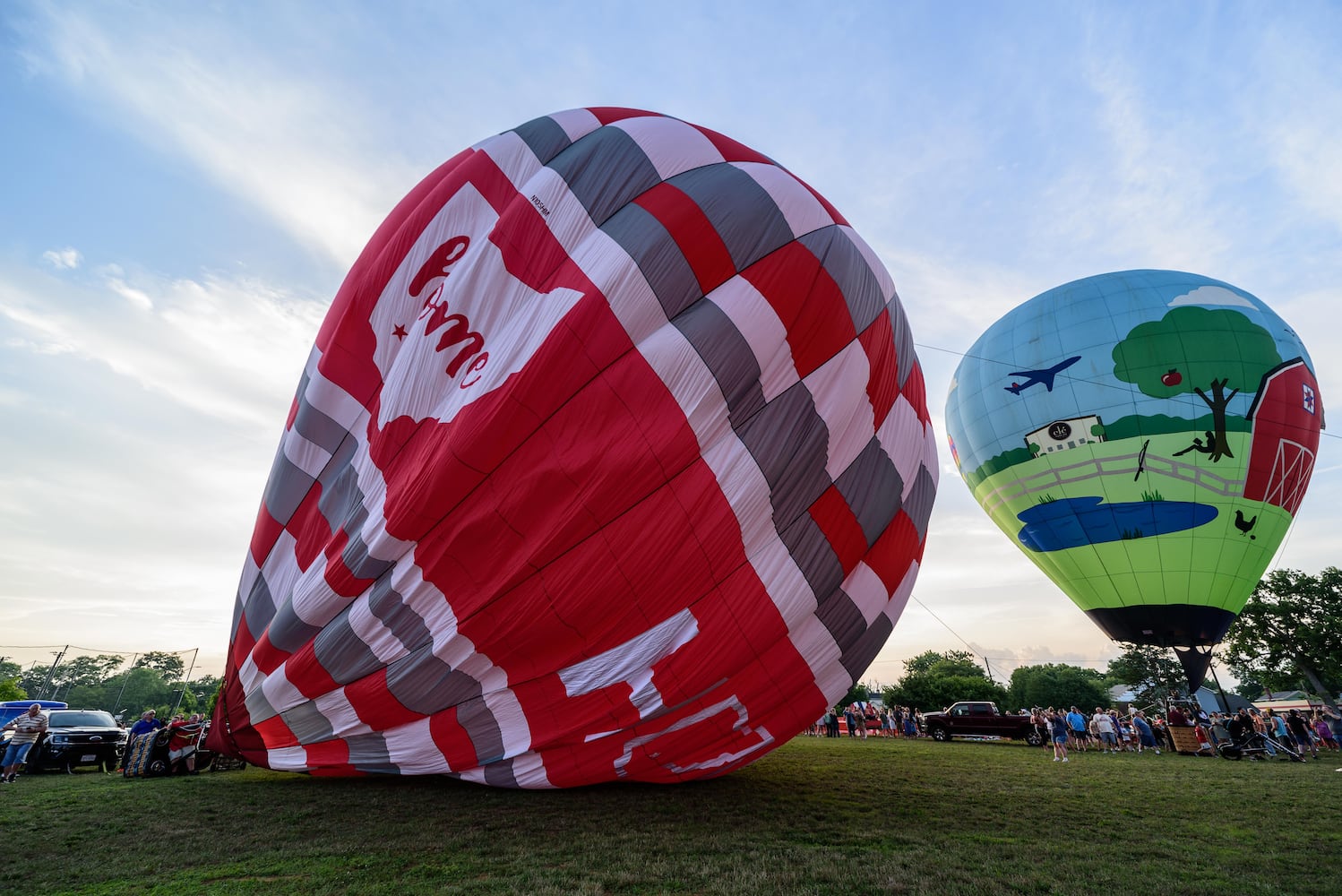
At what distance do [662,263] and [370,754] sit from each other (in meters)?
5.38

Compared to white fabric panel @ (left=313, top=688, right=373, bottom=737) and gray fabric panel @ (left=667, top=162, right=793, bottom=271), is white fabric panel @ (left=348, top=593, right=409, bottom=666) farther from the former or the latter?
gray fabric panel @ (left=667, top=162, right=793, bottom=271)

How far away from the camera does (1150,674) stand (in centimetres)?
5906

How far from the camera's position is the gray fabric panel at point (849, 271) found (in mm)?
5598

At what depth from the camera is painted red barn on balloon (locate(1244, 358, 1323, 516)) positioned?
47.5ft

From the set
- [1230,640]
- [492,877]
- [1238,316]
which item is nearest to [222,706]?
[492,877]

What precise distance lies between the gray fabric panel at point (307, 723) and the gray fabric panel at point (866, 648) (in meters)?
5.08

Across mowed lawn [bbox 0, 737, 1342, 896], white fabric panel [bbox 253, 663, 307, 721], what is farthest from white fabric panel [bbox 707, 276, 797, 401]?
white fabric panel [bbox 253, 663, 307, 721]

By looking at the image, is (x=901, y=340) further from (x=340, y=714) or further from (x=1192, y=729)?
(x=1192, y=729)

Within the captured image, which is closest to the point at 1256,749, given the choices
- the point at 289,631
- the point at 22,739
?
the point at 289,631

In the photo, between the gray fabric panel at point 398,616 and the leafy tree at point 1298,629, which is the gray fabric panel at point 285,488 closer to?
the gray fabric panel at point 398,616

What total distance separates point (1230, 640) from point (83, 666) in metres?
137

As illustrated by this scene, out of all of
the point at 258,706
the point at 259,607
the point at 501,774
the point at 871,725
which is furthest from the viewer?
the point at 871,725

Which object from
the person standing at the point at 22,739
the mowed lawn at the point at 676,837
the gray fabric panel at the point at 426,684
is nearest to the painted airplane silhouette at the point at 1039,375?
the mowed lawn at the point at 676,837

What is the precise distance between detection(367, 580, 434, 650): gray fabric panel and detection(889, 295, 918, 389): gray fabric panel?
5004 mm
